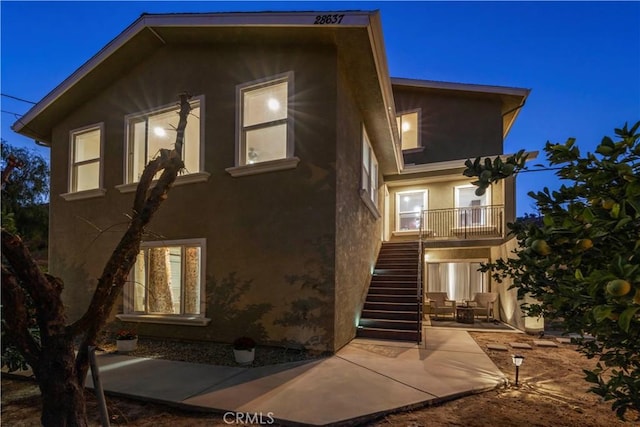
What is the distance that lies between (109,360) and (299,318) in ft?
11.5

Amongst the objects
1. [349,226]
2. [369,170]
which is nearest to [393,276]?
[369,170]

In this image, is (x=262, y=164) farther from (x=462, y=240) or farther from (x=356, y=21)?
(x=462, y=240)

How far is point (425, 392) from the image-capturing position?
4.57 metres

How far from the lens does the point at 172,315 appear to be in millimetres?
7473

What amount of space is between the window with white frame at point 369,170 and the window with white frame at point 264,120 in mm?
2333

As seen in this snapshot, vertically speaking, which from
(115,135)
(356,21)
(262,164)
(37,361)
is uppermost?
(356,21)

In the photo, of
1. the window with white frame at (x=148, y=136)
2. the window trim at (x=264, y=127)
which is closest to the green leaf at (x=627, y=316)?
the window trim at (x=264, y=127)

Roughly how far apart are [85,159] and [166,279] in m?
4.48

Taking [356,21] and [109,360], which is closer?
[356,21]

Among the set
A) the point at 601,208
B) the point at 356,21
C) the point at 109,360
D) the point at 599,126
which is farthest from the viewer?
the point at 599,126

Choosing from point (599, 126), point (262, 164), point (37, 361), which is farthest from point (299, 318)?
point (599, 126)

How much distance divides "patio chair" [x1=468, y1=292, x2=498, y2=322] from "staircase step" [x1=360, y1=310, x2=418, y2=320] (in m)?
4.24

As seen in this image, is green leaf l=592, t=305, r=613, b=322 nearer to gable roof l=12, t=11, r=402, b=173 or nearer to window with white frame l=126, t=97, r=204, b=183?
gable roof l=12, t=11, r=402, b=173

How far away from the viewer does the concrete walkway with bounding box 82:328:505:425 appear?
4090 mm
